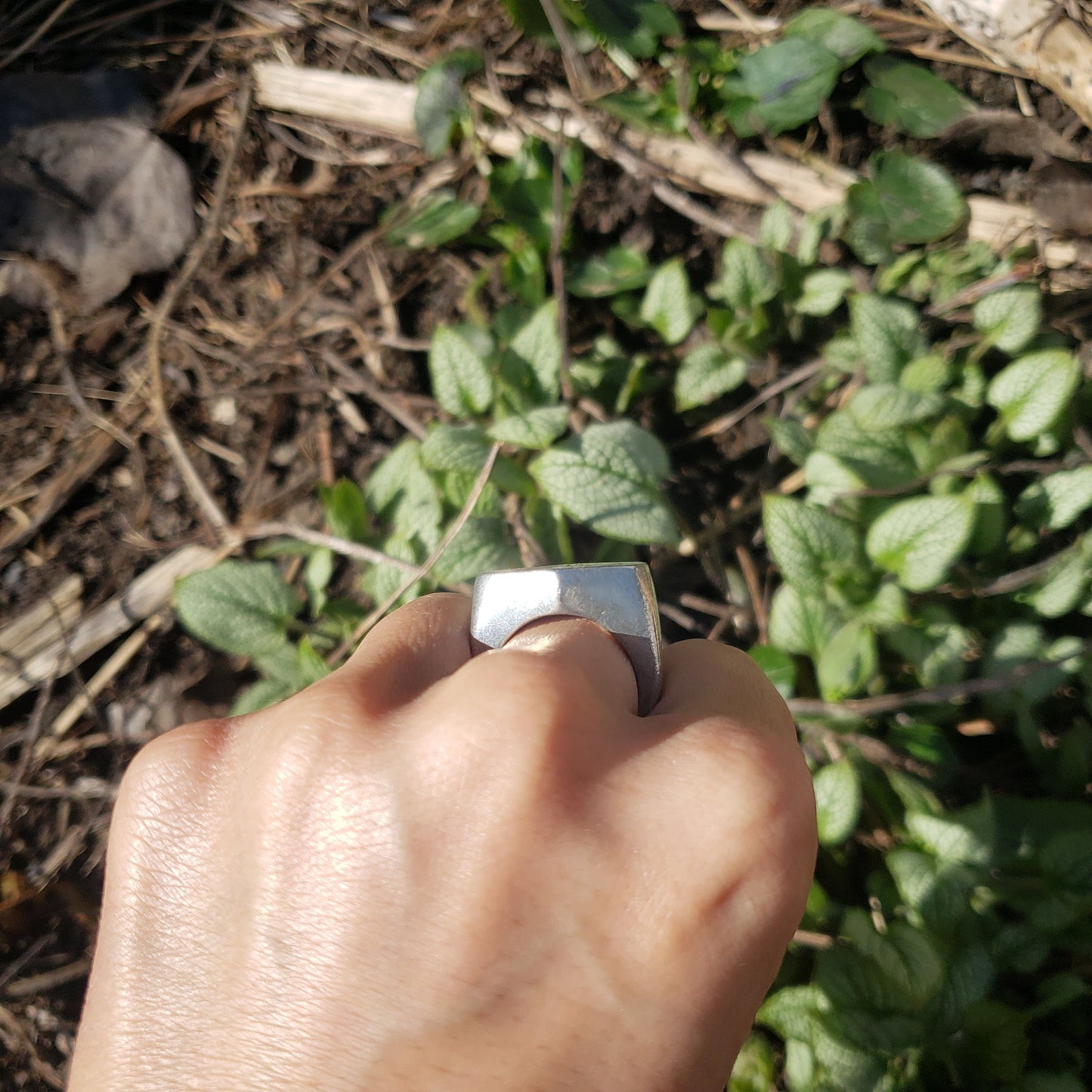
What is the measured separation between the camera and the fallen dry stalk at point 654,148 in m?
1.40

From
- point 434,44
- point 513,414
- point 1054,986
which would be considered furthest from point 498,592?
point 434,44

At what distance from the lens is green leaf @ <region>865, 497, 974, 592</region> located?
3.41ft

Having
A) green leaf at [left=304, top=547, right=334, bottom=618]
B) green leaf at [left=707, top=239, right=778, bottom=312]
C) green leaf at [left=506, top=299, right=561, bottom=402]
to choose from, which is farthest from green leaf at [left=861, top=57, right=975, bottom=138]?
green leaf at [left=304, top=547, right=334, bottom=618]

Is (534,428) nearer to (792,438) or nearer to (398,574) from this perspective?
(398,574)

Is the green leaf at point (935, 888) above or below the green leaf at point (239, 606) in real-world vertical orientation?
below

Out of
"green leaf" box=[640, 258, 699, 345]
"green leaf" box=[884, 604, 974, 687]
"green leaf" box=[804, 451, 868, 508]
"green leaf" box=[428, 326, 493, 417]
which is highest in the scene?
"green leaf" box=[428, 326, 493, 417]

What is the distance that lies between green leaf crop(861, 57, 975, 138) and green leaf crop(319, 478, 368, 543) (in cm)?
105

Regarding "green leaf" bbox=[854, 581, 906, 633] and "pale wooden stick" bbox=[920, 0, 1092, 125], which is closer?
"green leaf" bbox=[854, 581, 906, 633]

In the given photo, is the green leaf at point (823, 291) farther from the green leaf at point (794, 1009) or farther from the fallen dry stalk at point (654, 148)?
the green leaf at point (794, 1009)

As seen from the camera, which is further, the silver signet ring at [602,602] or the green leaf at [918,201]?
the green leaf at [918,201]

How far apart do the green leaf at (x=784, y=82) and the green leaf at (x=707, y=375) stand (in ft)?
1.32

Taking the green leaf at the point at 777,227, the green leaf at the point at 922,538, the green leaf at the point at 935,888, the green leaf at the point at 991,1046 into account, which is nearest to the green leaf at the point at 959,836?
the green leaf at the point at 935,888

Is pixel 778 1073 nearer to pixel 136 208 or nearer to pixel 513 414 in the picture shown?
pixel 513 414

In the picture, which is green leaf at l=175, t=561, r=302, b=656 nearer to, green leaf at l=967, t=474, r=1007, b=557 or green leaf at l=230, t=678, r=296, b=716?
green leaf at l=230, t=678, r=296, b=716
